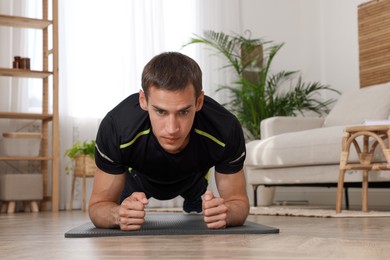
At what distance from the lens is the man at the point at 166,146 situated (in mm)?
1977

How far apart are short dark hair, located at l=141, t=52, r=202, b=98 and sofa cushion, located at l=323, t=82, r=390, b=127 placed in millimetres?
2677

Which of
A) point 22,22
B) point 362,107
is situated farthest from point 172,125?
point 22,22

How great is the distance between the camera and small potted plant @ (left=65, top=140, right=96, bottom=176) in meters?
5.21

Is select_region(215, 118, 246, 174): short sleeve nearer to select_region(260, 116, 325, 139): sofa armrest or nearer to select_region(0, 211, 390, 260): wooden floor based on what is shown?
select_region(0, 211, 390, 260): wooden floor

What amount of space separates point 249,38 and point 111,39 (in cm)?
140

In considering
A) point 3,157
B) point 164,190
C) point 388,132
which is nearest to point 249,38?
point 3,157

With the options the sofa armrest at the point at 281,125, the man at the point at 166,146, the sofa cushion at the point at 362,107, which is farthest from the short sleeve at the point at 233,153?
the sofa armrest at the point at 281,125

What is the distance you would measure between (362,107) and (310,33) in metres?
2.08

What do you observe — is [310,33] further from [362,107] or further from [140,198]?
[140,198]

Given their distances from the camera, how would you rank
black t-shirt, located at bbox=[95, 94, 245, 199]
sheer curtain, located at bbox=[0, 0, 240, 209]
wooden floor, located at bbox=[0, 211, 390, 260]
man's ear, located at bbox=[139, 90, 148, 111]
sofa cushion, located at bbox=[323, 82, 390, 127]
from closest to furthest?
wooden floor, located at bbox=[0, 211, 390, 260]
man's ear, located at bbox=[139, 90, 148, 111]
black t-shirt, located at bbox=[95, 94, 245, 199]
sofa cushion, located at bbox=[323, 82, 390, 127]
sheer curtain, located at bbox=[0, 0, 240, 209]

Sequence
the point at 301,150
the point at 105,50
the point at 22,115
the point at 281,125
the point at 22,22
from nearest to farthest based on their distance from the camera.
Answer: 1. the point at 301,150
2. the point at 281,125
3. the point at 22,115
4. the point at 22,22
5. the point at 105,50

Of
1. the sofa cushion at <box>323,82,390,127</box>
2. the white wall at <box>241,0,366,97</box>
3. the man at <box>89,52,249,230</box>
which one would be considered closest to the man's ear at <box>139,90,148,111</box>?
the man at <box>89,52,249,230</box>

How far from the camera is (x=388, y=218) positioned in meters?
3.20

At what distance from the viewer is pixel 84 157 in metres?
5.23
